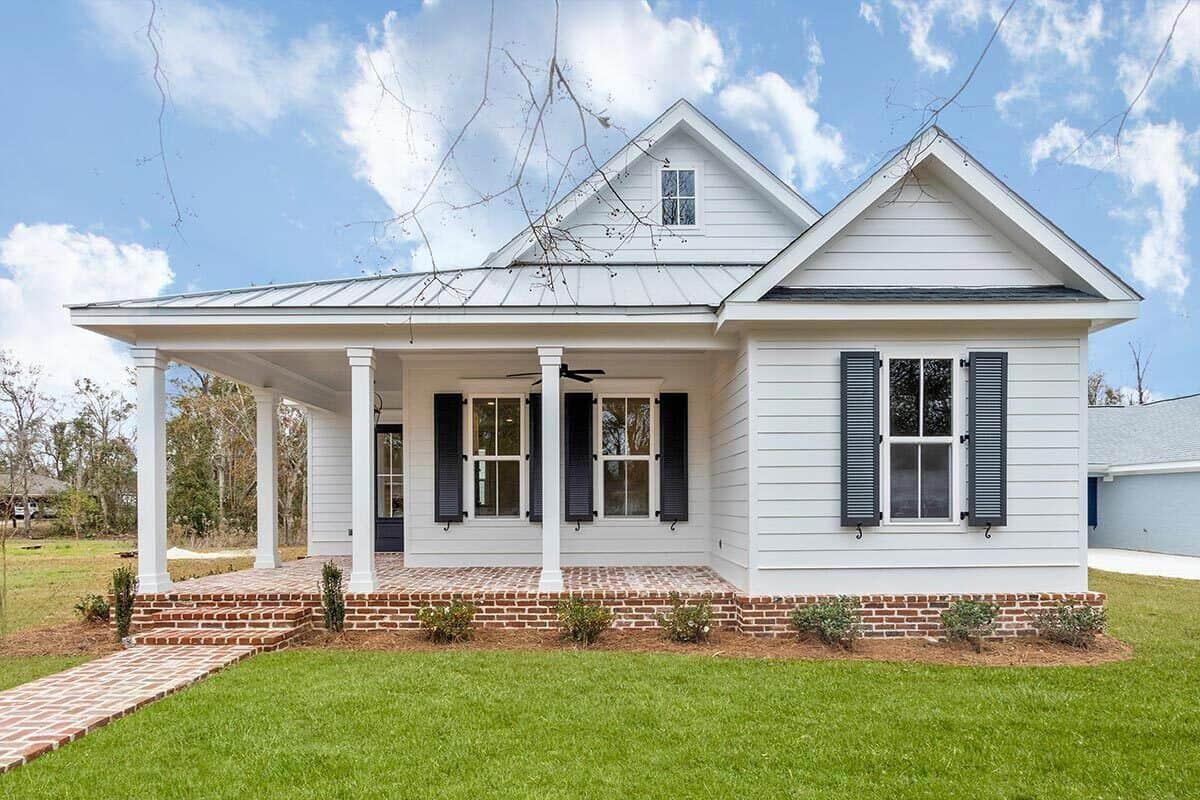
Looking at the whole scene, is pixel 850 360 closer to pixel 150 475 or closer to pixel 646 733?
pixel 646 733

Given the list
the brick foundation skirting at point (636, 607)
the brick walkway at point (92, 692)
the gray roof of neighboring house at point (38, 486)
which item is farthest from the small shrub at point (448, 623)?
the gray roof of neighboring house at point (38, 486)

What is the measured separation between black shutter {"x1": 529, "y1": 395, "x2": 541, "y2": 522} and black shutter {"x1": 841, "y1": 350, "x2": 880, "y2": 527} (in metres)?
3.77

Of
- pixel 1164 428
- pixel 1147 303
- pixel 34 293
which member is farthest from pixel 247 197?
pixel 1164 428

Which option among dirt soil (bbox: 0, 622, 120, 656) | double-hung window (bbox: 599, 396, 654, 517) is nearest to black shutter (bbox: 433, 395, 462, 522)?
double-hung window (bbox: 599, 396, 654, 517)

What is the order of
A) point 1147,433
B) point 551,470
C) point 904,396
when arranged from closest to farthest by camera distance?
1. point 904,396
2. point 551,470
3. point 1147,433

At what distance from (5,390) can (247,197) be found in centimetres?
2408

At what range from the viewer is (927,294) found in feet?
22.9

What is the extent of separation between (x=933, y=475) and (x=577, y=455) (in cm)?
413

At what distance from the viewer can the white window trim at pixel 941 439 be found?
704cm

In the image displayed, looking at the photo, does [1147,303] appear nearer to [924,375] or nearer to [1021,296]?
[1021,296]

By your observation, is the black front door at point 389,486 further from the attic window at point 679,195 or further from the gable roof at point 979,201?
the gable roof at point 979,201

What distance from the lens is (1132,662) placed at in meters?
6.11

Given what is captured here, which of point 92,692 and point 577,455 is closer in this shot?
point 92,692

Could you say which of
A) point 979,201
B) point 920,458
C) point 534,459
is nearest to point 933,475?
point 920,458
